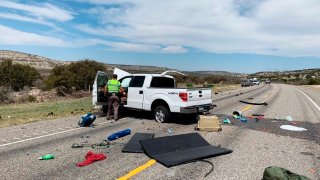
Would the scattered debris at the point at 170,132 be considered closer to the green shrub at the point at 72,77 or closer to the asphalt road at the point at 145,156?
the asphalt road at the point at 145,156

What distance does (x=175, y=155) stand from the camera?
25.6ft

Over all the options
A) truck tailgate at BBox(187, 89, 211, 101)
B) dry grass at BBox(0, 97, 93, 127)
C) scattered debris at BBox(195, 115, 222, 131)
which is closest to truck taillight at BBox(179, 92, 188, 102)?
truck tailgate at BBox(187, 89, 211, 101)

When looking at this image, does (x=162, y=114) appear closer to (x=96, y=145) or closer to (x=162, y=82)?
(x=162, y=82)

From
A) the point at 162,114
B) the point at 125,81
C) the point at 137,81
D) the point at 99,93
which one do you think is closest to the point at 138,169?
the point at 162,114

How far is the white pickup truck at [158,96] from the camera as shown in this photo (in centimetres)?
1315

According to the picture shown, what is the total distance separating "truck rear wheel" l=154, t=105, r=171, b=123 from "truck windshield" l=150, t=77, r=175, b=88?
4.31 ft

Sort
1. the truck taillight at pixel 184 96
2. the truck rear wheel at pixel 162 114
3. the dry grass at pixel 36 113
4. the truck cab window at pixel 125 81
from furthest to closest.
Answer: the truck cab window at pixel 125 81 < the dry grass at pixel 36 113 < the truck rear wheel at pixel 162 114 < the truck taillight at pixel 184 96

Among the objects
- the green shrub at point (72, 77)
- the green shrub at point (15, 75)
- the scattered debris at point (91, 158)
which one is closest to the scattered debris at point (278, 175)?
the scattered debris at point (91, 158)

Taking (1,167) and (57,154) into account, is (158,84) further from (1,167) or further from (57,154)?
(1,167)

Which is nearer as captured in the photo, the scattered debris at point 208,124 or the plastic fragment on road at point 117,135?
the plastic fragment on road at point 117,135

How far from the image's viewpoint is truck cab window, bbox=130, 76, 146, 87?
1479cm

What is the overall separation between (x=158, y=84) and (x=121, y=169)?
852 cm

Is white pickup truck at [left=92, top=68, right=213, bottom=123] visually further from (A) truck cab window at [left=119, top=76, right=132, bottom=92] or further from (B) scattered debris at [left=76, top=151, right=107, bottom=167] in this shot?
(B) scattered debris at [left=76, top=151, right=107, bottom=167]

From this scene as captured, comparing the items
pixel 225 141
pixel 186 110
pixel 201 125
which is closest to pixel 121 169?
pixel 225 141
